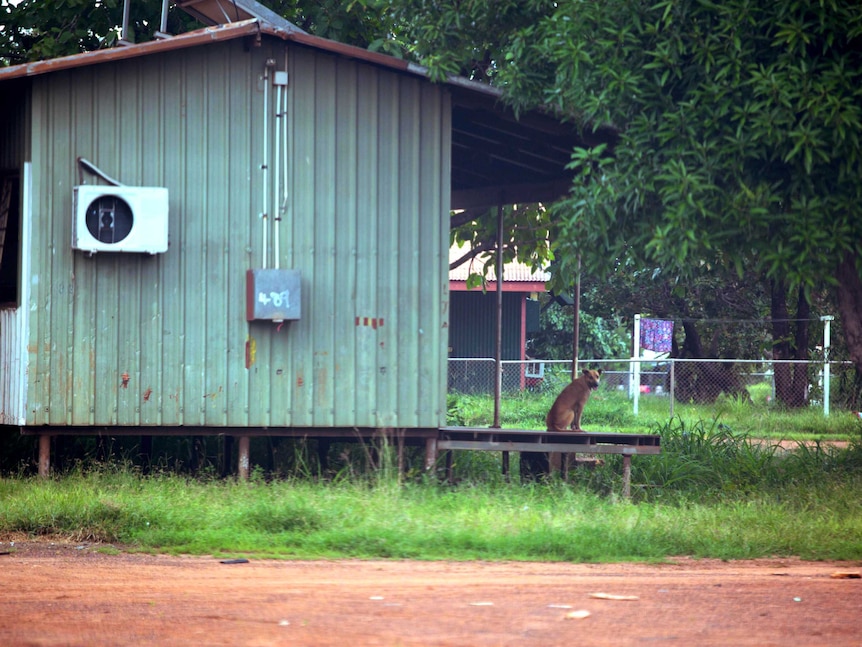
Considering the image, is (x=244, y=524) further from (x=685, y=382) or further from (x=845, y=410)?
(x=685, y=382)

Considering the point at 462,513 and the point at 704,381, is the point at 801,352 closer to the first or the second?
the point at 704,381

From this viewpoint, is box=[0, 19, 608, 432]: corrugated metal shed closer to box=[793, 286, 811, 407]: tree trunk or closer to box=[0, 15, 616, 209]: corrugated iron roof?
box=[0, 15, 616, 209]: corrugated iron roof

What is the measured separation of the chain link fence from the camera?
21688 mm

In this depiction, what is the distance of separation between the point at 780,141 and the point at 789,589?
12.1 ft

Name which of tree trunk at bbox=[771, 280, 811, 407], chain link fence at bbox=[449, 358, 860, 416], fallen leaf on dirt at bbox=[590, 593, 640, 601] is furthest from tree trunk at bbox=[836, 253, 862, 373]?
tree trunk at bbox=[771, 280, 811, 407]

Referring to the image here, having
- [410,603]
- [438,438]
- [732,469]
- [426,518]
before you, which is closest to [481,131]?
[438,438]

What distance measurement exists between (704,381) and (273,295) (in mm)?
19531

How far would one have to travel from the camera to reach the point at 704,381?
27328 millimetres

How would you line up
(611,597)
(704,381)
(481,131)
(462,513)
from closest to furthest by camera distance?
1. (611,597)
2. (462,513)
3. (481,131)
4. (704,381)

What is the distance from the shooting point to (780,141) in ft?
27.8

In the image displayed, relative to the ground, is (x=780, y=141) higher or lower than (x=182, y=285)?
higher

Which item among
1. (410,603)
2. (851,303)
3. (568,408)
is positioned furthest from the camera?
(568,408)

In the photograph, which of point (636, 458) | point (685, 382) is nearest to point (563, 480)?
point (636, 458)

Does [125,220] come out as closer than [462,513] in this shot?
No
